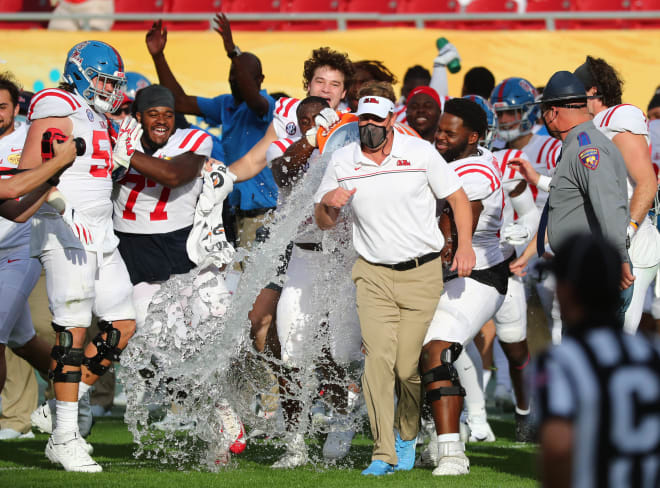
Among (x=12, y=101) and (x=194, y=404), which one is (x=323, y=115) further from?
(x=12, y=101)

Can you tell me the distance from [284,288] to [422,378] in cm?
100

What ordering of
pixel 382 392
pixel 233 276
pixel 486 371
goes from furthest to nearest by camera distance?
pixel 486 371, pixel 233 276, pixel 382 392

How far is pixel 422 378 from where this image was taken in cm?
543

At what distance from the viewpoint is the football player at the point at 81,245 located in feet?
17.6

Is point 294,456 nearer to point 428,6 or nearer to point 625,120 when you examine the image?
point 625,120

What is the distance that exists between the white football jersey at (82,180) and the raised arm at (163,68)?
7.24ft

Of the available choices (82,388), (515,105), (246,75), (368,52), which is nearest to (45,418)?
(82,388)

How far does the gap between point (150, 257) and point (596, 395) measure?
178 inches

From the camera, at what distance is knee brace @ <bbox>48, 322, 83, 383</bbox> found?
5.39 m

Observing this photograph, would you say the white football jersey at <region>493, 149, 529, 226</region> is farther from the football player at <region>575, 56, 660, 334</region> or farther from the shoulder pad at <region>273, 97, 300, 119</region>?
the shoulder pad at <region>273, 97, 300, 119</region>

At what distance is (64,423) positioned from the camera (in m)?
5.35

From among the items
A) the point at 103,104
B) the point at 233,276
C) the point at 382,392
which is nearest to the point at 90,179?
the point at 103,104

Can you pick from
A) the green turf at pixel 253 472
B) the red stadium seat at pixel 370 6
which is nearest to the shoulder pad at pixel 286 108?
the green turf at pixel 253 472

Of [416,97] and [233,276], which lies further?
[233,276]
